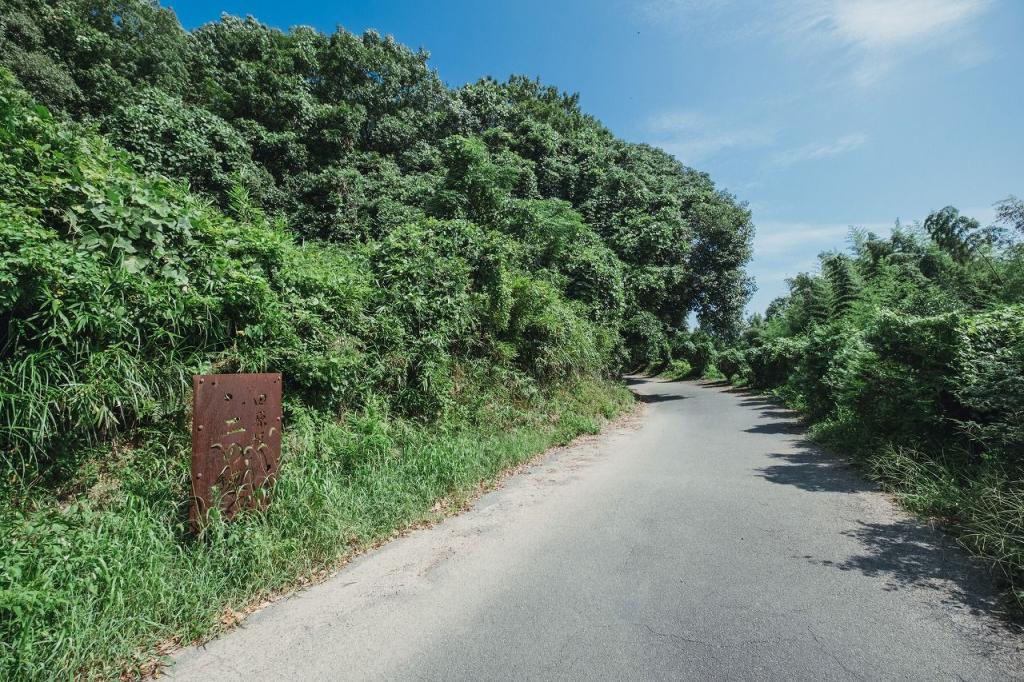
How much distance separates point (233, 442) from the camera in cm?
371

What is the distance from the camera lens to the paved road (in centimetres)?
257

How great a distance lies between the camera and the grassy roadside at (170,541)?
2480 mm

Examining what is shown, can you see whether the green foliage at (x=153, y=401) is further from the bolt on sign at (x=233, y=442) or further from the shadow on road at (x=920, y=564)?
the shadow on road at (x=920, y=564)

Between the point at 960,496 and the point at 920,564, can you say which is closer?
the point at 920,564

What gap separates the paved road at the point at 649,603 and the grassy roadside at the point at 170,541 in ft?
0.86

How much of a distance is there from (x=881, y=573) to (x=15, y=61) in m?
23.6

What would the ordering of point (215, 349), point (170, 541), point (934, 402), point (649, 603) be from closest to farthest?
point (649, 603), point (170, 541), point (215, 349), point (934, 402)

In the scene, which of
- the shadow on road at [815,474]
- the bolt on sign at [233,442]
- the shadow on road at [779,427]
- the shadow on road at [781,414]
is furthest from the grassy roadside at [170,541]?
the shadow on road at [781,414]

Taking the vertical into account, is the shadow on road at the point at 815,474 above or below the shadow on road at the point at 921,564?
below

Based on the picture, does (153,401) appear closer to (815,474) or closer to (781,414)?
(815,474)

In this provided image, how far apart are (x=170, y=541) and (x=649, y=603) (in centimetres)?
342

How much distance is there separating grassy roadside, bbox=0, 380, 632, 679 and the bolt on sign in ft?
0.58

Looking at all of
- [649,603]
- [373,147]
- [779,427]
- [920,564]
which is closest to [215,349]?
Answer: [649,603]

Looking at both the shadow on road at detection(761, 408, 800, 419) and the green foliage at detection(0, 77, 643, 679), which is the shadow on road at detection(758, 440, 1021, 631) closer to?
the green foliage at detection(0, 77, 643, 679)
